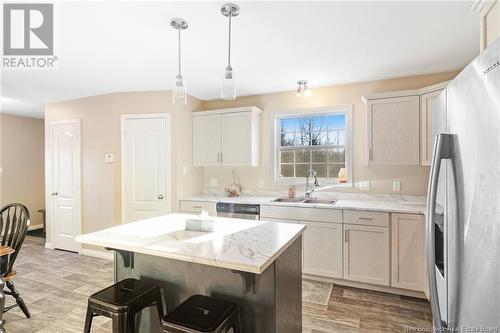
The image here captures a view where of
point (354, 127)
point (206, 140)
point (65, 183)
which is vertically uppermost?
point (354, 127)

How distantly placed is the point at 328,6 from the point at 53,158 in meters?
4.71

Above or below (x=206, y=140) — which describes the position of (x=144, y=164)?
below

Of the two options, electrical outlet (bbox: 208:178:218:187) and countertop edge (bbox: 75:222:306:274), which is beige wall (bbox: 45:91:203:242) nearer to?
electrical outlet (bbox: 208:178:218:187)

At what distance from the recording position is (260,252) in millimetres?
1364

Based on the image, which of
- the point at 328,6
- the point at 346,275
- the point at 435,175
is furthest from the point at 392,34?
the point at 346,275

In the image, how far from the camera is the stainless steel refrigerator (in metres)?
0.66

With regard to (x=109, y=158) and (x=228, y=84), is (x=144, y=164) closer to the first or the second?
(x=109, y=158)

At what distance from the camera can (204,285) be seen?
5.49ft

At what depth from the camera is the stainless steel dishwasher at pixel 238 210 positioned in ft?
10.9

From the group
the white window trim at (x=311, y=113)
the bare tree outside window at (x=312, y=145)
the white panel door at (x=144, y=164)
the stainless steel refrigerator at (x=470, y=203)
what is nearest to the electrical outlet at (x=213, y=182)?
the white panel door at (x=144, y=164)

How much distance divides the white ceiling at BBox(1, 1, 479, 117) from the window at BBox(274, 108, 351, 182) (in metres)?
0.50

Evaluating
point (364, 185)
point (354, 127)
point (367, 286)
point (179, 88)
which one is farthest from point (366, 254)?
→ point (179, 88)

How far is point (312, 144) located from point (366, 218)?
1.36 m

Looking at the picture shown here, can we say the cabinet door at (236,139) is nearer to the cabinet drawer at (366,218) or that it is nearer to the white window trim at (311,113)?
the white window trim at (311,113)
